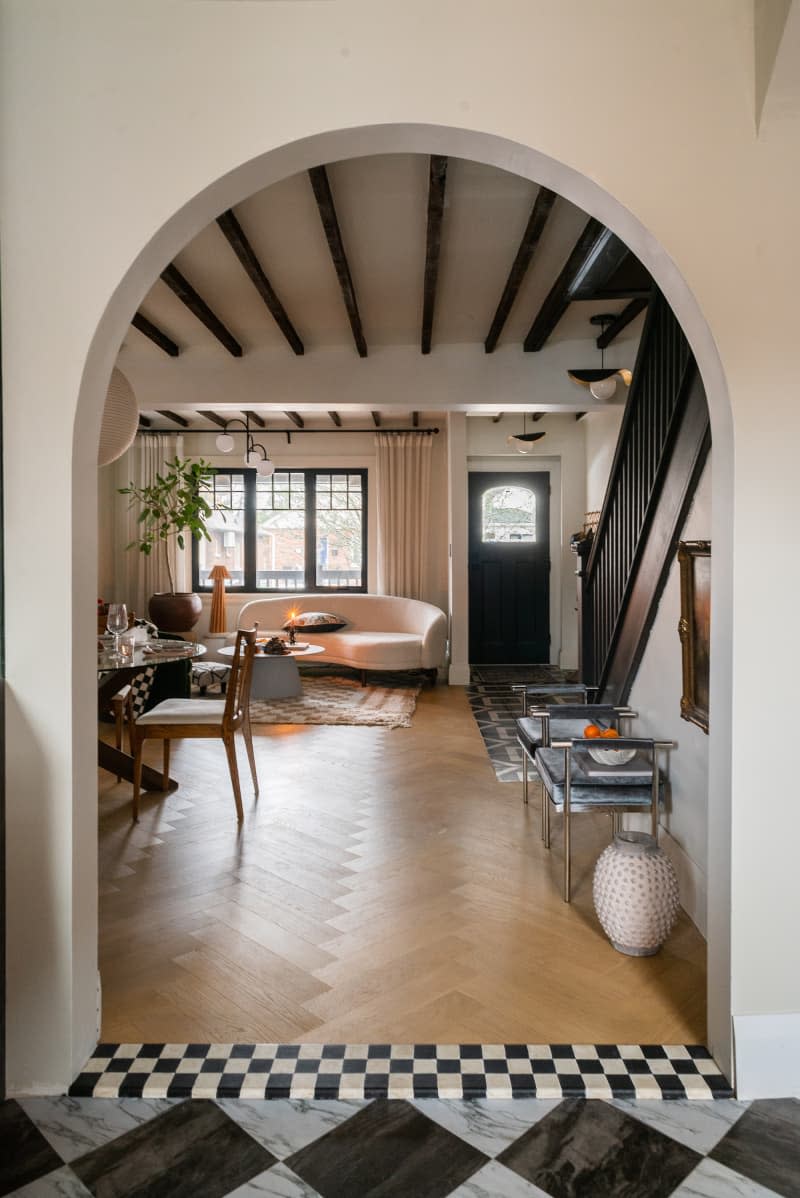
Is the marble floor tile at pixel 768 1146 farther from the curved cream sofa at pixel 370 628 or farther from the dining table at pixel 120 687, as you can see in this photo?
the curved cream sofa at pixel 370 628

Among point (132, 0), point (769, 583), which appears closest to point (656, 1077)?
point (769, 583)

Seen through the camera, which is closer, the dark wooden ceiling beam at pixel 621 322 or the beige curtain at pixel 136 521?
the dark wooden ceiling beam at pixel 621 322

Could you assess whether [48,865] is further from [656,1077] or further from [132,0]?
[132,0]

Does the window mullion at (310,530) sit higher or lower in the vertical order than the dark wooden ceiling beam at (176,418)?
lower

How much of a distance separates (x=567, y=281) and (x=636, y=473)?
1567 millimetres

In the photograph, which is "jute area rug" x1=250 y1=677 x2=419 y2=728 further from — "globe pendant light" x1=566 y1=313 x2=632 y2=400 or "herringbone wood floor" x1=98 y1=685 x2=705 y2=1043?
"globe pendant light" x1=566 y1=313 x2=632 y2=400

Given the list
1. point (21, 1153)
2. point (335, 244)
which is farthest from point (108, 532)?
point (21, 1153)

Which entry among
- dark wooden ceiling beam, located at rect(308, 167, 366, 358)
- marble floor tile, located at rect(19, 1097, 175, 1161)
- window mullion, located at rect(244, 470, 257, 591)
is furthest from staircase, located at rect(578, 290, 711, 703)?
window mullion, located at rect(244, 470, 257, 591)

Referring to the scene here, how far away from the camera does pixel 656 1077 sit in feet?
5.85

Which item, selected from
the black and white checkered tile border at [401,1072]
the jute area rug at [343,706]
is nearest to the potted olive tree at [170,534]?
the jute area rug at [343,706]

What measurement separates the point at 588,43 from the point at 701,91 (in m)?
0.29

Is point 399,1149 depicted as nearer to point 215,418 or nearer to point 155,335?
point 155,335

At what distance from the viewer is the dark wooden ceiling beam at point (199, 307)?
13.8 ft

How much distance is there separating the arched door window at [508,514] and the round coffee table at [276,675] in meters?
3.07
